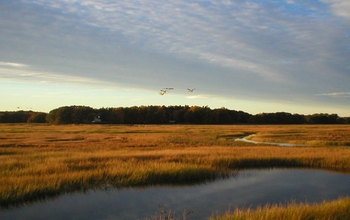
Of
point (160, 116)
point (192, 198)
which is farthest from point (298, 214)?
point (160, 116)

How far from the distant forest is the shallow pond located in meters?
116

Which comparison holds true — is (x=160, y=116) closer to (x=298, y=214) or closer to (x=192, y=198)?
(x=192, y=198)

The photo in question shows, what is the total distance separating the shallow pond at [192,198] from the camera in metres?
11.0

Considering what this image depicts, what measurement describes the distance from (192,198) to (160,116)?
12096cm

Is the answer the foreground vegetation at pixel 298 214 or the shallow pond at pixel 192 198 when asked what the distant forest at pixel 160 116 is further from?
the foreground vegetation at pixel 298 214

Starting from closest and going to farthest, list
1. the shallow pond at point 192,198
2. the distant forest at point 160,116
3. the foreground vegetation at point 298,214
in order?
the foreground vegetation at point 298,214 → the shallow pond at point 192,198 → the distant forest at point 160,116

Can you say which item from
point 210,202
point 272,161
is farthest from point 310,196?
point 272,161

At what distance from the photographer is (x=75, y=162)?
18.6 meters

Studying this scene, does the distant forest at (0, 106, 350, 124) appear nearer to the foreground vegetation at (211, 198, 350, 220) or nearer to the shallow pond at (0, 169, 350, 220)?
the shallow pond at (0, 169, 350, 220)

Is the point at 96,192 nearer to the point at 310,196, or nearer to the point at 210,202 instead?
the point at 210,202

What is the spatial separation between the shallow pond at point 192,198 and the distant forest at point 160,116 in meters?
116

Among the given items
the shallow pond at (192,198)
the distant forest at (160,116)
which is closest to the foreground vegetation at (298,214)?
the shallow pond at (192,198)

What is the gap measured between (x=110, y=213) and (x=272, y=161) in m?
15.2

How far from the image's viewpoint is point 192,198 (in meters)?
13.3
